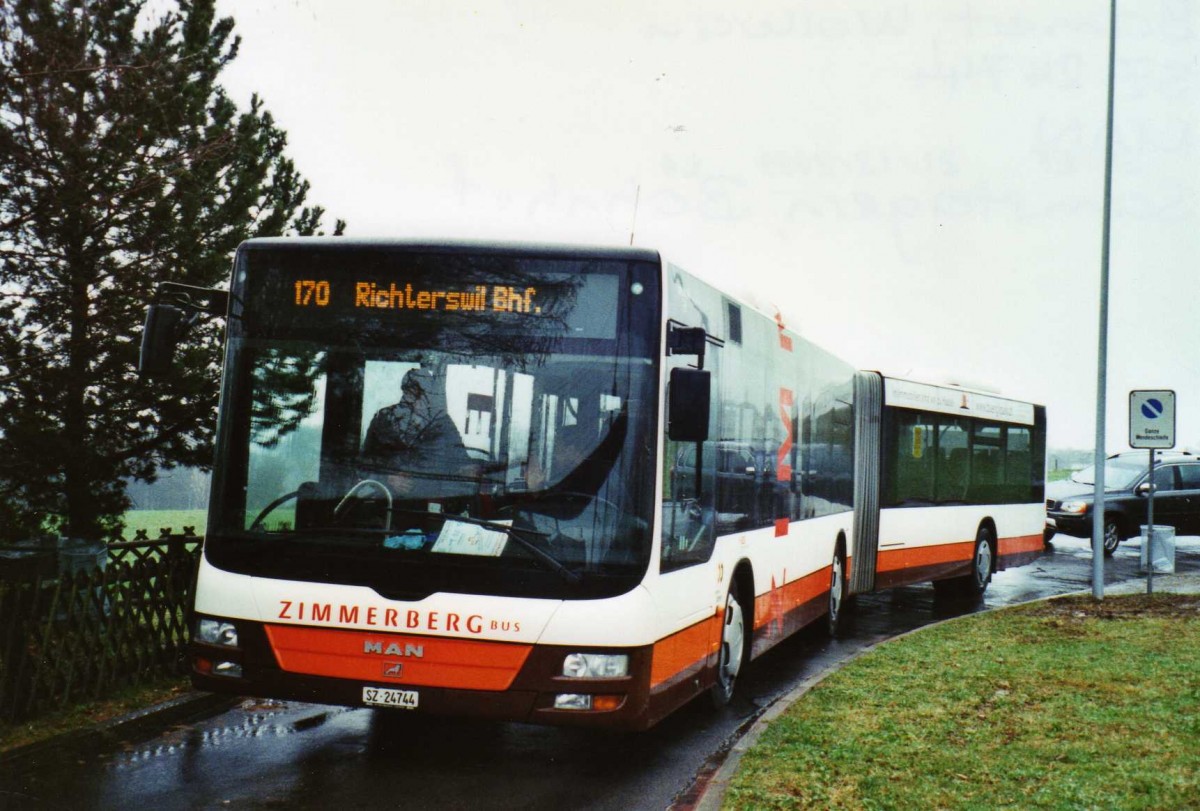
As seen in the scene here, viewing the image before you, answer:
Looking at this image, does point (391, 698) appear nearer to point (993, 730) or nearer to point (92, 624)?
A: point (92, 624)

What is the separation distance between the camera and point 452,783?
6.49 metres

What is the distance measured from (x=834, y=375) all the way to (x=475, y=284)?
6998 millimetres

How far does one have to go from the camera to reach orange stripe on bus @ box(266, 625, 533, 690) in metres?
6.18

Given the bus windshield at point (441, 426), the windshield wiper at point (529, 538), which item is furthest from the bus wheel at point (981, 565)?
the windshield wiper at point (529, 538)

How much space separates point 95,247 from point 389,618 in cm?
513

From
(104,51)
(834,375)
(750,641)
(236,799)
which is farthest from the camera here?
(834,375)

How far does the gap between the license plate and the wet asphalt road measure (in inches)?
18.0

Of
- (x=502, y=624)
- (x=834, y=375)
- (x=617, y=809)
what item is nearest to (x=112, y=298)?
(x=502, y=624)

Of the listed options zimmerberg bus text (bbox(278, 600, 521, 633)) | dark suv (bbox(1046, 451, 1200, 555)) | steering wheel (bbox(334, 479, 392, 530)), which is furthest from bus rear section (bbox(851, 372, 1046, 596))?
steering wheel (bbox(334, 479, 392, 530))

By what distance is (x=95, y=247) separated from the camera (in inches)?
383

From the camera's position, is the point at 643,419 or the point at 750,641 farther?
the point at 750,641

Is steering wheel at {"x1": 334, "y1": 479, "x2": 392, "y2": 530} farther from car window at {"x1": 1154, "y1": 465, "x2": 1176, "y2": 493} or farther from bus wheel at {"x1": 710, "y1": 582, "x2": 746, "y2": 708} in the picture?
car window at {"x1": 1154, "y1": 465, "x2": 1176, "y2": 493}

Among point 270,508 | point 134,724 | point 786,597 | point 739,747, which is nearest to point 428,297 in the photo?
point 270,508

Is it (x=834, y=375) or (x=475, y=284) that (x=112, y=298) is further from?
(x=834, y=375)
